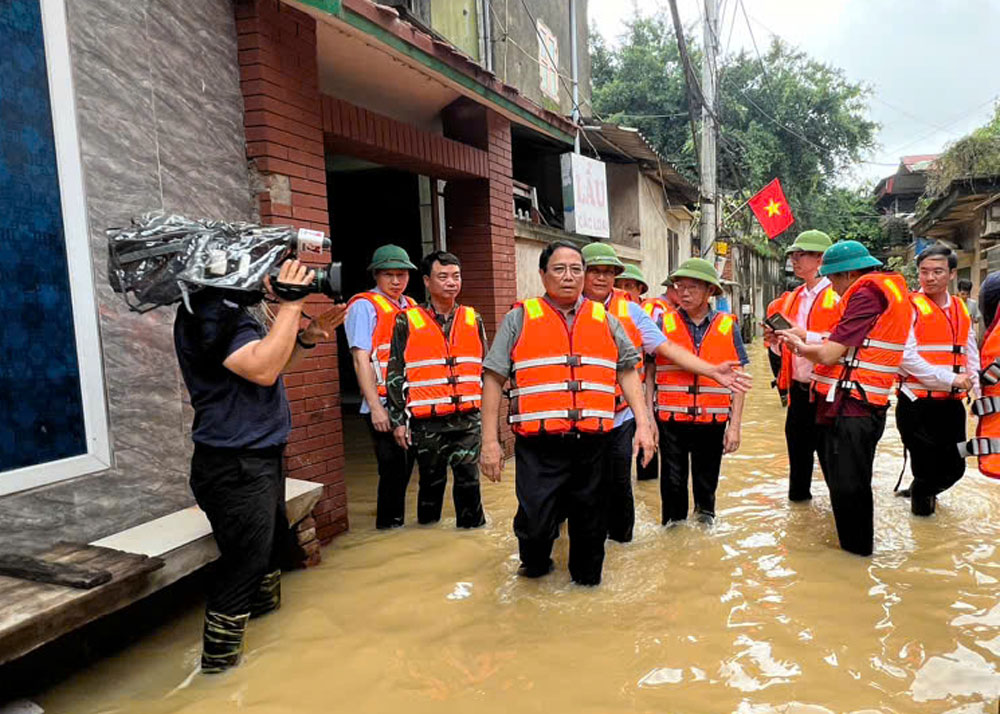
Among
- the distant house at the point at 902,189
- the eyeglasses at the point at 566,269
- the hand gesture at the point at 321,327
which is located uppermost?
the distant house at the point at 902,189

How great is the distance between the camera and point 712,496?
460cm

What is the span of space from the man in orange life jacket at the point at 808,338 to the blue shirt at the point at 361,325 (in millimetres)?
2659

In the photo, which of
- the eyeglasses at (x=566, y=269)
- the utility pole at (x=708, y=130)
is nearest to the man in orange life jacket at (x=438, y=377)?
the eyeglasses at (x=566, y=269)

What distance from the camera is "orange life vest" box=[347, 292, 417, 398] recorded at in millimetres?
4598

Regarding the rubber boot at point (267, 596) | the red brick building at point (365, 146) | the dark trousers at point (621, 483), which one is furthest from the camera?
the dark trousers at point (621, 483)

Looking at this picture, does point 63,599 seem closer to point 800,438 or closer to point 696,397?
point 696,397

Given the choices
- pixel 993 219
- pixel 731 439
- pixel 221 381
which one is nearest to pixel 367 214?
pixel 731 439

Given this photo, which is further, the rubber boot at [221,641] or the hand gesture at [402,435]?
the hand gesture at [402,435]

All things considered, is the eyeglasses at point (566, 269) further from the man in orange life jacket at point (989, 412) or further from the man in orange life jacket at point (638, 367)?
the man in orange life jacket at point (989, 412)

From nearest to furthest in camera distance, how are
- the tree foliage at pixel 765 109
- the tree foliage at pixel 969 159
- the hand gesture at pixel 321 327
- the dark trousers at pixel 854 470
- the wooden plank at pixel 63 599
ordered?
1. the wooden plank at pixel 63 599
2. the hand gesture at pixel 321 327
3. the dark trousers at pixel 854 470
4. the tree foliage at pixel 969 159
5. the tree foliage at pixel 765 109

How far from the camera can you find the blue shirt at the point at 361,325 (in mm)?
4539

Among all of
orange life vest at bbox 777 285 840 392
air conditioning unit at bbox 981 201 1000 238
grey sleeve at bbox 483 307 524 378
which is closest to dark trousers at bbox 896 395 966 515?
orange life vest at bbox 777 285 840 392

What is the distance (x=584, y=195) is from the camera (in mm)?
8672

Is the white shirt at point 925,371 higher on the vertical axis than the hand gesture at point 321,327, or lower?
lower
